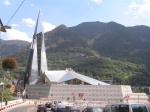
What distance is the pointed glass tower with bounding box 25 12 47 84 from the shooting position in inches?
5714

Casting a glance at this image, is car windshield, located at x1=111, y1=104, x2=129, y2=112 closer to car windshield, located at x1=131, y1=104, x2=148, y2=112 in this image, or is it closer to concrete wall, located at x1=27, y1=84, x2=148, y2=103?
car windshield, located at x1=131, y1=104, x2=148, y2=112

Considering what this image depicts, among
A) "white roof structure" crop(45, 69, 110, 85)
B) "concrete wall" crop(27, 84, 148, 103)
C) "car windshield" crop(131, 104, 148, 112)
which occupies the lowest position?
"car windshield" crop(131, 104, 148, 112)

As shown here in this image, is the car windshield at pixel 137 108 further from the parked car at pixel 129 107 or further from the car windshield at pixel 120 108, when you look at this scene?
the car windshield at pixel 120 108

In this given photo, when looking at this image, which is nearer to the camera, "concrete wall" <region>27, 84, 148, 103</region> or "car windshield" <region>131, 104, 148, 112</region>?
"car windshield" <region>131, 104, 148, 112</region>

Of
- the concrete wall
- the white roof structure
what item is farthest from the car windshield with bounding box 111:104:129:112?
the white roof structure

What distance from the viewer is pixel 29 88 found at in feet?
384

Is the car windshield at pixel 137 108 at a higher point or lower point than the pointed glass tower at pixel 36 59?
lower

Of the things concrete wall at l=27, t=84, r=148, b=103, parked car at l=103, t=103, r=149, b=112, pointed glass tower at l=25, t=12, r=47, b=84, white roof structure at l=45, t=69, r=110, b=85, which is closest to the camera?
parked car at l=103, t=103, r=149, b=112

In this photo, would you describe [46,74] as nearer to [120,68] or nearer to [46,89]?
[46,89]

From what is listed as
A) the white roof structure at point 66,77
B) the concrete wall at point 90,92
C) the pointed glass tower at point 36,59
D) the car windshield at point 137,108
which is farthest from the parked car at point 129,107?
the pointed glass tower at point 36,59

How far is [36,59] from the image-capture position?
149 meters

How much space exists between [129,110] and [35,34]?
5443 inches

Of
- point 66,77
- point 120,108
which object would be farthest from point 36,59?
point 120,108

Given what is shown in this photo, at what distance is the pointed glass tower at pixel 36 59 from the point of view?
145 m
